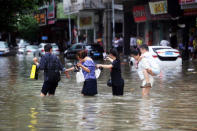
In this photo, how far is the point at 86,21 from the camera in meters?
70.3

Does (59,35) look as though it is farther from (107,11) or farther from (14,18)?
(14,18)

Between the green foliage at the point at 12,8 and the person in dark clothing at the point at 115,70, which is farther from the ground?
the green foliage at the point at 12,8

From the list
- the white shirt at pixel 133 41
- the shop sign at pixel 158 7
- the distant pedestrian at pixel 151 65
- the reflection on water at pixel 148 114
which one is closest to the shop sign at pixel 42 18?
the white shirt at pixel 133 41

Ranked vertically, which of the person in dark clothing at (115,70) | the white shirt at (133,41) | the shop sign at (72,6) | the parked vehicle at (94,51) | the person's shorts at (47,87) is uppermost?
the shop sign at (72,6)

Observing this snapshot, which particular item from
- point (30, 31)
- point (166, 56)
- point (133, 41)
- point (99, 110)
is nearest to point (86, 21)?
point (133, 41)

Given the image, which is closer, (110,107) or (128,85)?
(110,107)

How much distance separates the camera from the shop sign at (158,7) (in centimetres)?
4689

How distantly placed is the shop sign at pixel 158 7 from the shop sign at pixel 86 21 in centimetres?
1999

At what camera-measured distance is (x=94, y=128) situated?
9.52m

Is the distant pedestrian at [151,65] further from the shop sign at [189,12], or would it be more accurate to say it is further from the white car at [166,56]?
the shop sign at [189,12]

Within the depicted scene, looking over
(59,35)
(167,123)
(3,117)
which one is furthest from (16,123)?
(59,35)

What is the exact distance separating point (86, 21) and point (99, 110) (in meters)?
58.4

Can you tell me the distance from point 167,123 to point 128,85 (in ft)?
32.6

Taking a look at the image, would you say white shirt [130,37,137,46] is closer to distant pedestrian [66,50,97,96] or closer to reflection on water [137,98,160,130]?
distant pedestrian [66,50,97,96]
